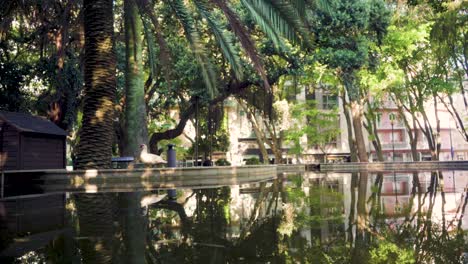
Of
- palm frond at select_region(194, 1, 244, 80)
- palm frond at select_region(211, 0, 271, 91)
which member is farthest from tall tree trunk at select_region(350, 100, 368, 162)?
palm frond at select_region(211, 0, 271, 91)

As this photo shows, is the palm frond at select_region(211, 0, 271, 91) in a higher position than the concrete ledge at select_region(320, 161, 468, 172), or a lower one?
higher

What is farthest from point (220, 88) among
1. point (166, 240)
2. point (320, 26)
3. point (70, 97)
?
point (166, 240)

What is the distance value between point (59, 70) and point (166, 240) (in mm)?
17703

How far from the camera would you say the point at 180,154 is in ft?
174

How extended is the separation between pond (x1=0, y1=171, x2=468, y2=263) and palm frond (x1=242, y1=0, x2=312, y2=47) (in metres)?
3.63

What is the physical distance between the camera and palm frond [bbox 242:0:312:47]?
30.7 ft

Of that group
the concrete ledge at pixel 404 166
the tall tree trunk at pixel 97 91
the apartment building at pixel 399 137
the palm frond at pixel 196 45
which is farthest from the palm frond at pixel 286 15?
the apartment building at pixel 399 137

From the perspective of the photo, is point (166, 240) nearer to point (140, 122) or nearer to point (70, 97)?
point (140, 122)

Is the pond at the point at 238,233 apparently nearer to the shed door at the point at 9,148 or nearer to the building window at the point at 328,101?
the shed door at the point at 9,148

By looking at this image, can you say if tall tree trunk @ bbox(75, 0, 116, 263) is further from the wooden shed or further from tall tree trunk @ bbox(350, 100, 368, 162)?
tall tree trunk @ bbox(350, 100, 368, 162)

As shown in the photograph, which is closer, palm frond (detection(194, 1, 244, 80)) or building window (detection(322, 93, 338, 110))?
palm frond (detection(194, 1, 244, 80))

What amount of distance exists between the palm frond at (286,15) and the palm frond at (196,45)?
229 cm

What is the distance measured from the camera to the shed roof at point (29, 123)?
13.8 meters

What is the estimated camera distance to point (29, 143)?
14.3 meters
